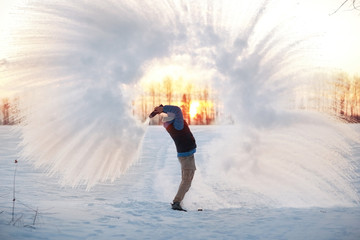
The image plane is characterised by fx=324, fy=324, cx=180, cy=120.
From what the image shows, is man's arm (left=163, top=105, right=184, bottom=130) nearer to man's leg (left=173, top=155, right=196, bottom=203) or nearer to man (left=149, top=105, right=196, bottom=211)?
man (left=149, top=105, right=196, bottom=211)

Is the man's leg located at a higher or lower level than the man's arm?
lower

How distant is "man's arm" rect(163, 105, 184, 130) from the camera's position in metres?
6.12

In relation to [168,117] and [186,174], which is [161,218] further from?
[168,117]

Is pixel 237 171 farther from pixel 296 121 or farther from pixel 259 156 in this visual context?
pixel 296 121

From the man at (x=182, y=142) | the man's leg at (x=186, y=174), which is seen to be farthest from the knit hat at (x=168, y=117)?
the man's leg at (x=186, y=174)

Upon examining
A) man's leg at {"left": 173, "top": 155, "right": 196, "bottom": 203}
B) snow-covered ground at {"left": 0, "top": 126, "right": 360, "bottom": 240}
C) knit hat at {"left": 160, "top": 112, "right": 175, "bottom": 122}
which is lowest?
snow-covered ground at {"left": 0, "top": 126, "right": 360, "bottom": 240}

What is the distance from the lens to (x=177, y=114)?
616 cm

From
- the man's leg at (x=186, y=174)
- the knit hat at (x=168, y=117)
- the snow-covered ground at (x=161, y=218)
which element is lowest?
the snow-covered ground at (x=161, y=218)

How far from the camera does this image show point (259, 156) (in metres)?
8.52

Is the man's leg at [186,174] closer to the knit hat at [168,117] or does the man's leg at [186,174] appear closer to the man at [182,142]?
the man at [182,142]

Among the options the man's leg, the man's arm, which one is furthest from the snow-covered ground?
the man's arm

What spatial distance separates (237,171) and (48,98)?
17.0 ft

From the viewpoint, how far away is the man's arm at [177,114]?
6.12 metres

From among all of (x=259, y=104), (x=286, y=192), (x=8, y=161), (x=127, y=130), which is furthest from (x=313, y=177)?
(x=8, y=161)
